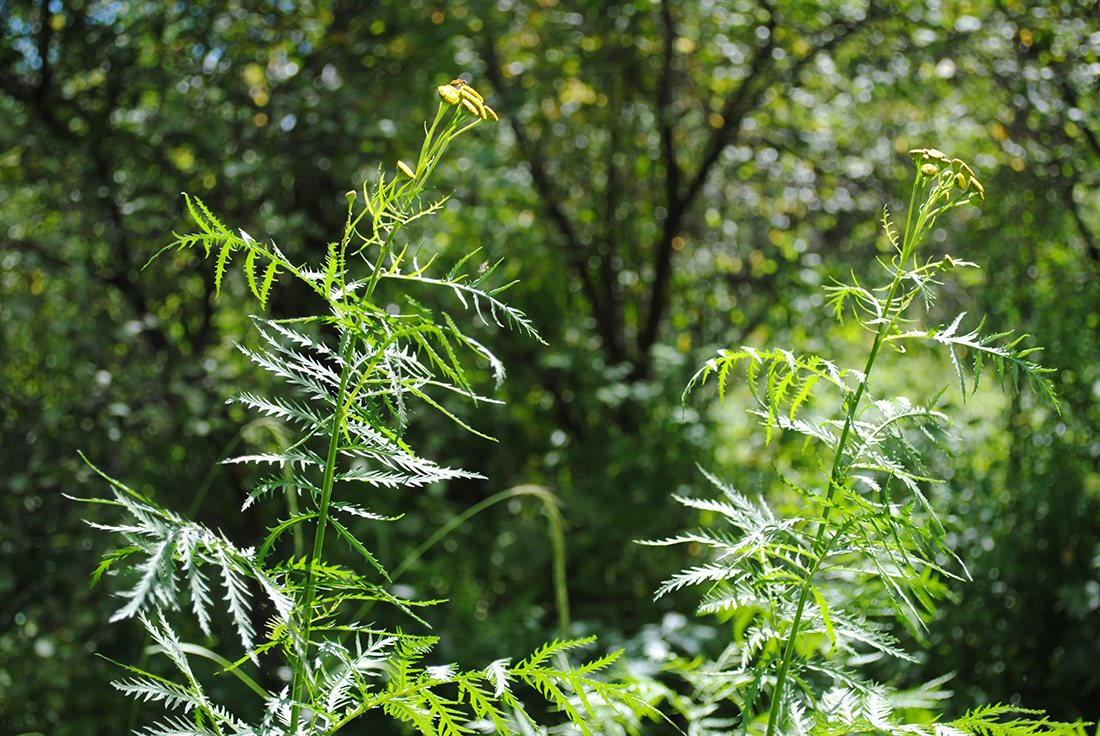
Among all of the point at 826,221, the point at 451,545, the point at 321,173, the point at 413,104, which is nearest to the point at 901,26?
the point at 826,221

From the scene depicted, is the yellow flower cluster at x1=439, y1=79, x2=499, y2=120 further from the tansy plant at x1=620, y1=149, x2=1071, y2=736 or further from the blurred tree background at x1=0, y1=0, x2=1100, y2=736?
the blurred tree background at x1=0, y1=0, x2=1100, y2=736

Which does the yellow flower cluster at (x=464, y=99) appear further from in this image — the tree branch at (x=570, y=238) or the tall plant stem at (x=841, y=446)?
the tree branch at (x=570, y=238)

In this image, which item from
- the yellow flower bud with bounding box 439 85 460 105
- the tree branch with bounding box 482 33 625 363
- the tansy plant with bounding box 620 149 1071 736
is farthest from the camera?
the tree branch with bounding box 482 33 625 363

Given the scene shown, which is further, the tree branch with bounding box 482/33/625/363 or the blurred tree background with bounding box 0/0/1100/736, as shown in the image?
the tree branch with bounding box 482/33/625/363

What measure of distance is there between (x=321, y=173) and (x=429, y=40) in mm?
493

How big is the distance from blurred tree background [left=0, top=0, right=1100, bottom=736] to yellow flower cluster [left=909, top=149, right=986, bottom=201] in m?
1.46

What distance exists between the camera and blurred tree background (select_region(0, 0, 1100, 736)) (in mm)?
2201

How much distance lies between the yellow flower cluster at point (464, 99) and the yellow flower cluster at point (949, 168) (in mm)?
405

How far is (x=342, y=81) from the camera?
8.52ft

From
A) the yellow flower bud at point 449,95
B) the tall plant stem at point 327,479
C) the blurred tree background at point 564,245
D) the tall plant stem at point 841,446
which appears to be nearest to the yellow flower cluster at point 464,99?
the yellow flower bud at point 449,95

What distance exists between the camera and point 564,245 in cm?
309

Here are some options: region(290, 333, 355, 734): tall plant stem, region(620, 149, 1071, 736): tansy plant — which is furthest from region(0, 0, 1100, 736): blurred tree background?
region(290, 333, 355, 734): tall plant stem

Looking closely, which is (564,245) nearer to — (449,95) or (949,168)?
(949,168)

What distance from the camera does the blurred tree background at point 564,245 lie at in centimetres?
220
